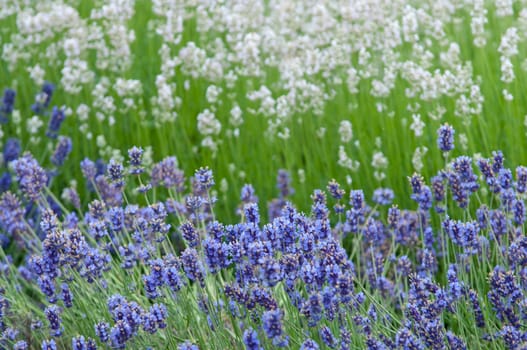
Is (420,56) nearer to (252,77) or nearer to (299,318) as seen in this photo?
(252,77)

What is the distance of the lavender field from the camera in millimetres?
2885

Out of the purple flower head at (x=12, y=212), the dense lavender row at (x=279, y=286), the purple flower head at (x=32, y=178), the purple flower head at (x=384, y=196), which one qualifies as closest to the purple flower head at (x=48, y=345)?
the dense lavender row at (x=279, y=286)

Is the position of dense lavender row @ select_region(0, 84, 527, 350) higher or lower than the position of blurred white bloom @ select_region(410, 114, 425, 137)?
lower

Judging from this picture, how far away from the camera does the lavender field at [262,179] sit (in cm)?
288

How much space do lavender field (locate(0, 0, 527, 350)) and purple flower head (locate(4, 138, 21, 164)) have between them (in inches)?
0.5

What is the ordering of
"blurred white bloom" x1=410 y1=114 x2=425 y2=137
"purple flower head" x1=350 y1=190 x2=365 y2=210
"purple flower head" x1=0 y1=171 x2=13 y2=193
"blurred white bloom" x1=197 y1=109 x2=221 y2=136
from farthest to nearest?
"purple flower head" x1=0 y1=171 x2=13 y2=193
"blurred white bloom" x1=197 y1=109 x2=221 y2=136
"blurred white bloom" x1=410 y1=114 x2=425 y2=137
"purple flower head" x1=350 y1=190 x2=365 y2=210

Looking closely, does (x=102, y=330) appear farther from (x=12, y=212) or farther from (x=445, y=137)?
(x=12, y=212)

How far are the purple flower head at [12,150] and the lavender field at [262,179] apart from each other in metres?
→ 0.01

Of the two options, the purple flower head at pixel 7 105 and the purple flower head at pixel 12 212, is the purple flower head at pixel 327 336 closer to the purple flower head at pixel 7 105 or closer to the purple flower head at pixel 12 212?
the purple flower head at pixel 12 212

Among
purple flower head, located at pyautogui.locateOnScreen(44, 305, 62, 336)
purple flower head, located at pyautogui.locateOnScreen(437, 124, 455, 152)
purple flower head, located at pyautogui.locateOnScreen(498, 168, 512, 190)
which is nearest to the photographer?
purple flower head, located at pyautogui.locateOnScreen(44, 305, 62, 336)

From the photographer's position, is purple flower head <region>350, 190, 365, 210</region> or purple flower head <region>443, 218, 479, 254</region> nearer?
purple flower head <region>443, 218, 479, 254</region>

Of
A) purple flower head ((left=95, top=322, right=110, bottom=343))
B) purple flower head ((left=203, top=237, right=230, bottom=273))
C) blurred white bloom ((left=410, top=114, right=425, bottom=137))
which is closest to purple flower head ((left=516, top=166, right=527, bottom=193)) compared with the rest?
purple flower head ((left=203, top=237, right=230, bottom=273))

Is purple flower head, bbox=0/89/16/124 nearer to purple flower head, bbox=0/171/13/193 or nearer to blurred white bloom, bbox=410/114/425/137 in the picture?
purple flower head, bbox=0/171/13/193

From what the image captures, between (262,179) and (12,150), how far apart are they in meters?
1.56
